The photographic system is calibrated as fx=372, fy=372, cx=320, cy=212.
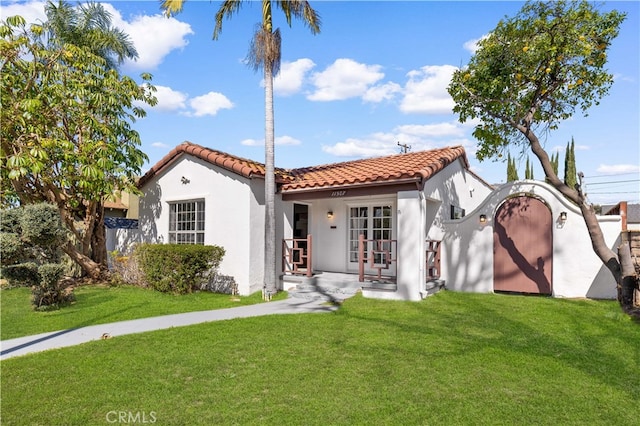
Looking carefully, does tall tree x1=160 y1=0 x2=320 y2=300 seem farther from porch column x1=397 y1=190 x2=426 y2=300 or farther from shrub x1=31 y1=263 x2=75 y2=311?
shrub x1=31 y1=263 x2=75 y2=311

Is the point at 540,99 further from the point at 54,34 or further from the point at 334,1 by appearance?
the point at 54,34

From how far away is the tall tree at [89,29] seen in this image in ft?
52.5

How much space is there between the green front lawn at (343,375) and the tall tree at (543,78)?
107 inches

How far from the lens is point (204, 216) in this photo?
12062mm

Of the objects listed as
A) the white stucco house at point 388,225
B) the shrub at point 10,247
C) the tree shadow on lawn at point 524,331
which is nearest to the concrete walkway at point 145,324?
the tree shadow on lawn at point 524,331

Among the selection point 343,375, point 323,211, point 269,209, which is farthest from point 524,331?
point 323,211

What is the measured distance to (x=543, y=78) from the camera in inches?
367

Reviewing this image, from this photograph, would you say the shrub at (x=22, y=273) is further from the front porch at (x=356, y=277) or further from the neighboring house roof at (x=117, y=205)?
the neighboring house roof at (x=117, y=205)

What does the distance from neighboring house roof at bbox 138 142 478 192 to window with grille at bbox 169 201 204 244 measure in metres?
1.60

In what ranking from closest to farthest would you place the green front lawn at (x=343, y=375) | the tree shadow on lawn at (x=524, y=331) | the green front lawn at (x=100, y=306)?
the green front lawn at (x=343, y=375) → the tree shadow on lawn at (x=524, y=331) → the green front lawn at (x=100, y=306)

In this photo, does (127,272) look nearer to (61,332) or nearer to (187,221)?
(187,221)

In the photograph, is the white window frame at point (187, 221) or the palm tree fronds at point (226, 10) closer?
the palm tree fronds at point (226, 10)

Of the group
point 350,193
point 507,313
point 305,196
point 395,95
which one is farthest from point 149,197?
Answer: point 507,313

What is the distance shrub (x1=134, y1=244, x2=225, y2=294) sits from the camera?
394 inches
